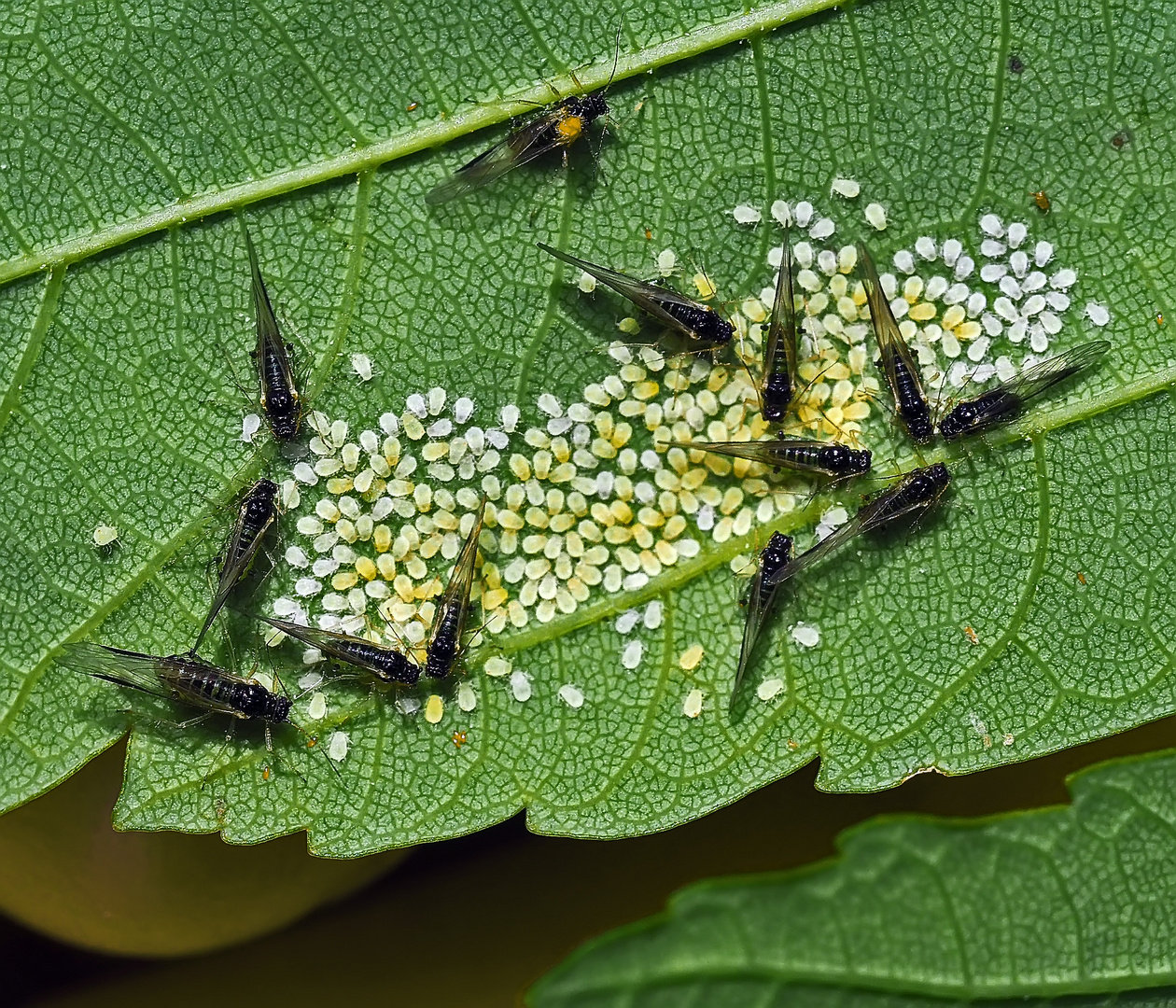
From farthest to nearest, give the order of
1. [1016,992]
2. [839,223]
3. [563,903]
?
[563,903], [839,223], [1016,992]

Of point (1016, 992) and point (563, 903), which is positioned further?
point (563, 903)

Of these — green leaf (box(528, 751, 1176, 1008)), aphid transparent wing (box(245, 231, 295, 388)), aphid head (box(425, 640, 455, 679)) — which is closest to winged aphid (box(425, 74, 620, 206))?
aphid transparent wing (box(245, 231, 295, 388))

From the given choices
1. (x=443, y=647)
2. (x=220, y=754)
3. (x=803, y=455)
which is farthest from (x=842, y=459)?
(x=220, y=754)

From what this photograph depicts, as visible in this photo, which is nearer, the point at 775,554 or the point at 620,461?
the point at 775,554

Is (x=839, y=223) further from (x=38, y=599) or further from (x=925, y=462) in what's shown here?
(x=38, y=599)

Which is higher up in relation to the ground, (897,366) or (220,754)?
(897,366)

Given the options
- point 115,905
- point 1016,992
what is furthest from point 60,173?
point 1016,992

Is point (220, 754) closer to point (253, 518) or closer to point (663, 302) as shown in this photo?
point (253, 518)

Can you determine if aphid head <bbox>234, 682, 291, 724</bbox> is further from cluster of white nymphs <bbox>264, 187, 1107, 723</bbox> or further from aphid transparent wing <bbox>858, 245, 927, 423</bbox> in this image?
aphid transparent wing <bbox>858, 245, 927, 423</bbox>
